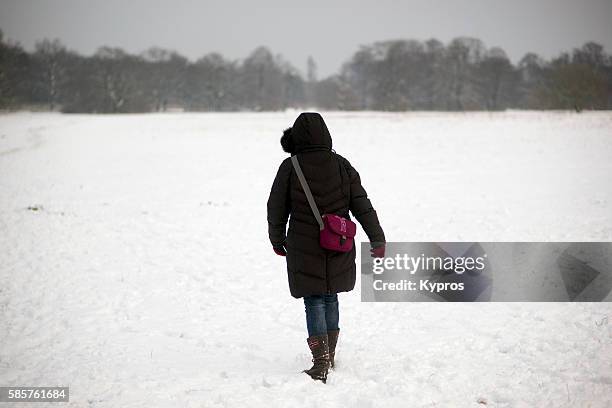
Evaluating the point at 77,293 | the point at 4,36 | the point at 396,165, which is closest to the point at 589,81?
the point at 396,165

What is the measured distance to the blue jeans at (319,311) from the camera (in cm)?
387

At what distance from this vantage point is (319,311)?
3.88 meters

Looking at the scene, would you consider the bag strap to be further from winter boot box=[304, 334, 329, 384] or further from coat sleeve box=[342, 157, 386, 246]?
winter boot box=[304, 334, 329, 384]

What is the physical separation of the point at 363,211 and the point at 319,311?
100 centimetres

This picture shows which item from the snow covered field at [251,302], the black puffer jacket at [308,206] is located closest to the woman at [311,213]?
the black puffer jacket at [308,206]

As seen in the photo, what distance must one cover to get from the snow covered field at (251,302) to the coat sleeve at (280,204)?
144 cm

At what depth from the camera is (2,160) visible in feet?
74.7

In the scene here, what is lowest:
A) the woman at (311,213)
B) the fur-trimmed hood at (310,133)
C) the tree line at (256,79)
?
the woman at (311,213)

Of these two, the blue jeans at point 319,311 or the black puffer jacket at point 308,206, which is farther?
the blue jeans at point 319,311

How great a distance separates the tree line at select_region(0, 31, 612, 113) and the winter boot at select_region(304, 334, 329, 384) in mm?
51308

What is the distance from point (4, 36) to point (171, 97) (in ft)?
76.3

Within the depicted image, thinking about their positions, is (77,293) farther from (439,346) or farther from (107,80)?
(107,80)

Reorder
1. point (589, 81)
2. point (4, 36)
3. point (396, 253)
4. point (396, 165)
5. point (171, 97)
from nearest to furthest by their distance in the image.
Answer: point (396, 253)
point (396, 165)
point (589, 81)
point (4, 36)
point (171, 97)

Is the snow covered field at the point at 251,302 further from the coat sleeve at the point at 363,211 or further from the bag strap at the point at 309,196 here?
the bag strap at the point at 309,196
